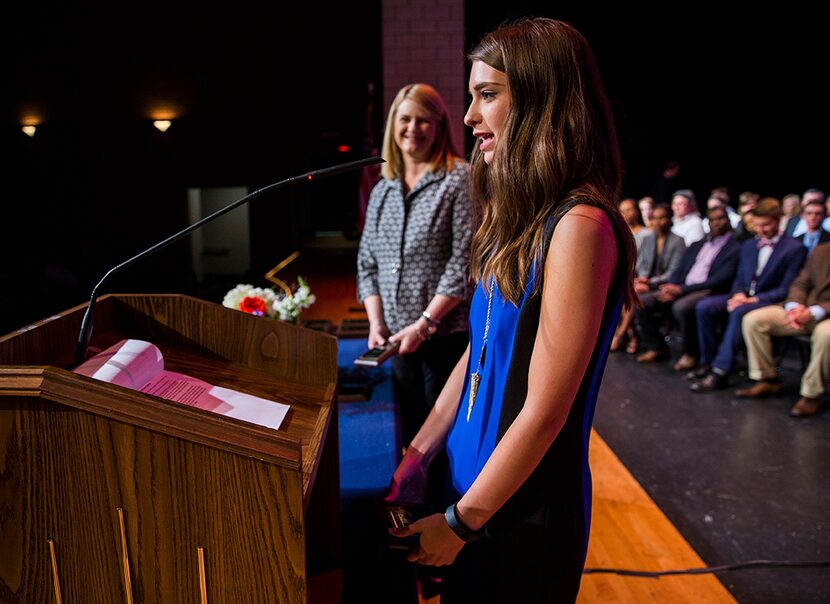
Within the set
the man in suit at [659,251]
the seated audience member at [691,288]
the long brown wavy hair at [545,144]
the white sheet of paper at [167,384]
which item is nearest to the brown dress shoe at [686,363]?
the seated audience member at [691,288]

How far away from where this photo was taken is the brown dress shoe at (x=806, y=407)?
4254 millimetres

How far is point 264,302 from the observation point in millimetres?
2760

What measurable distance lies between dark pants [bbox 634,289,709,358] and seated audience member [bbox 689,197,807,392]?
7.1 inches

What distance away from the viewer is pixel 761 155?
1162cm

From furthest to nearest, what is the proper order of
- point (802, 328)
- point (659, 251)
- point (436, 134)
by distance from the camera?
point (659, 251) → point (802, 328) → point (436, 134)

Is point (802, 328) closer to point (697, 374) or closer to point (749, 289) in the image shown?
point (749, 289)

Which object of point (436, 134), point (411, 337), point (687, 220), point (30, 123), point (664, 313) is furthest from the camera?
point (30, 123)

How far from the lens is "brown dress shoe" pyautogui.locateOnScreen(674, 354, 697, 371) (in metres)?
5.50

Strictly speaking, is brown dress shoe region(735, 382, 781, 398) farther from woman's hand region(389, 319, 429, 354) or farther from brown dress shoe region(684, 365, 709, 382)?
woman's hand region(389, 319, 429, 354)

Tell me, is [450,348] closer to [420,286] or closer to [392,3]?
[420,286]

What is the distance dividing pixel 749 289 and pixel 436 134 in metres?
3.87

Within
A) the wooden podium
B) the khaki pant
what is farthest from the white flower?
the khaki pant

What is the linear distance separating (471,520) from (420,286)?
4.55ft

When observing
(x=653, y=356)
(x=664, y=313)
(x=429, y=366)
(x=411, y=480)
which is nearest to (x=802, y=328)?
(x=653, y=356)
